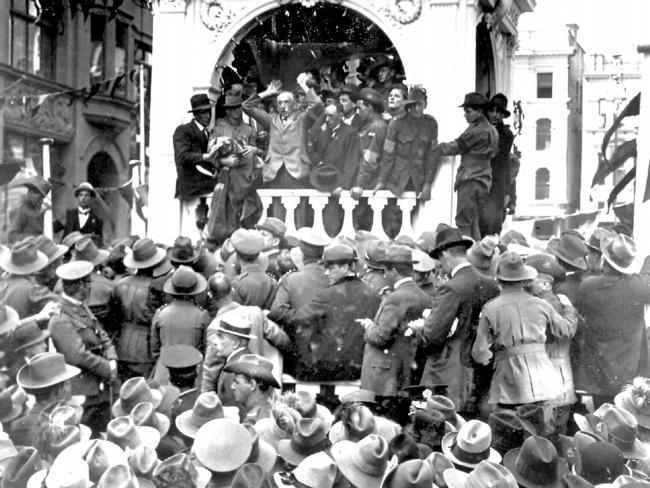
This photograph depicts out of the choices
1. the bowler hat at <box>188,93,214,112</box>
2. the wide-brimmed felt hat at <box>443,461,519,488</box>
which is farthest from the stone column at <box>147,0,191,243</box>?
the wide-brimmed felt hat at <box>443,461,519,488</box>

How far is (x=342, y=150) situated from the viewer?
1284cm

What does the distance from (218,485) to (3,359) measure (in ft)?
8.97

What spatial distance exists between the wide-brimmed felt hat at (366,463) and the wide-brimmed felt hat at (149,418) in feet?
4.60

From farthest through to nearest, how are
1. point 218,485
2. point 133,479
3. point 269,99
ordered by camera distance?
point 269,99 → point 218,485 → point 133,479

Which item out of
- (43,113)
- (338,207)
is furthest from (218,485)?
(43,113)

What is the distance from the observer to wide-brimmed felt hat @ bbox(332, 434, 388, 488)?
501cm

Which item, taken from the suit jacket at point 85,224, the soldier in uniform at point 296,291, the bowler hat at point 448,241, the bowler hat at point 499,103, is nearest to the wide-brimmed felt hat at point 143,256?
the soldier in uniform at point 296,291

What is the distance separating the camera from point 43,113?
81.0 ft

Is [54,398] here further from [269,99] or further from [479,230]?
[269,99]

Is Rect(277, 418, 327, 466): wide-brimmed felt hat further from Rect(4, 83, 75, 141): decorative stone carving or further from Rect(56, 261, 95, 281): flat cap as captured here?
Rect(4, 83, 75, 141): decorative stone carving

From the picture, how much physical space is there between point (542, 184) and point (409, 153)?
47.3 metres

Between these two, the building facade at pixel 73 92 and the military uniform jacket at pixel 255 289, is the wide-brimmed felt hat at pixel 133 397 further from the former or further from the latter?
the building facade at pixel 73 92

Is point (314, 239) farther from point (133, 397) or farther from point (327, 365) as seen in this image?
point (133, 397)

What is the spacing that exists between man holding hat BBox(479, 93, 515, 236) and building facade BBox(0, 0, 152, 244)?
9082 mm
